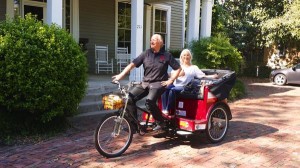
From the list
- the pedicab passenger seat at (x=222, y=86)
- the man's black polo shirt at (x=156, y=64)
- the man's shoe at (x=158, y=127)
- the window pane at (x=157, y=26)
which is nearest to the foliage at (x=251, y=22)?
the window pane at (x=157, y=26)

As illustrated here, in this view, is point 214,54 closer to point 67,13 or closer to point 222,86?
point 222,86

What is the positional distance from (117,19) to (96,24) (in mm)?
1092

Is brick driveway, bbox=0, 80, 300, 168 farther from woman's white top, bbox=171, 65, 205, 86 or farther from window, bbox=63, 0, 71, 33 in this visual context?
window, bbox=63, 0, 71, 33

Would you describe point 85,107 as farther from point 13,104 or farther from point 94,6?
point 94,6

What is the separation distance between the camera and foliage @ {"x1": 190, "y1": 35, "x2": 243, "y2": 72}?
10.8 m

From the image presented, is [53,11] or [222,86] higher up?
[53,11]

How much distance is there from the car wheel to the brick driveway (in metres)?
11.6

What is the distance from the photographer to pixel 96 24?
1340 centimetres

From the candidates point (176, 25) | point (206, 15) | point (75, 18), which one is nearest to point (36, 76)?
point (75, 18)

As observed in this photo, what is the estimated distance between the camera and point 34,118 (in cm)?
616

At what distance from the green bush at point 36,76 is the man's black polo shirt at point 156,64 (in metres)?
1.46

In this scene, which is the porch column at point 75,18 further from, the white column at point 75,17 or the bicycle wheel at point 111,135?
the bicycle wheel at point 111,135

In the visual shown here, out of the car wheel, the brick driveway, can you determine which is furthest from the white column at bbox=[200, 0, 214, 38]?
the car wheel

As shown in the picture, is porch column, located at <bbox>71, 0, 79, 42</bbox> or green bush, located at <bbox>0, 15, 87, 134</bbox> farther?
porch column, located at <bbox>71, 0, 79, 42</bbox>
